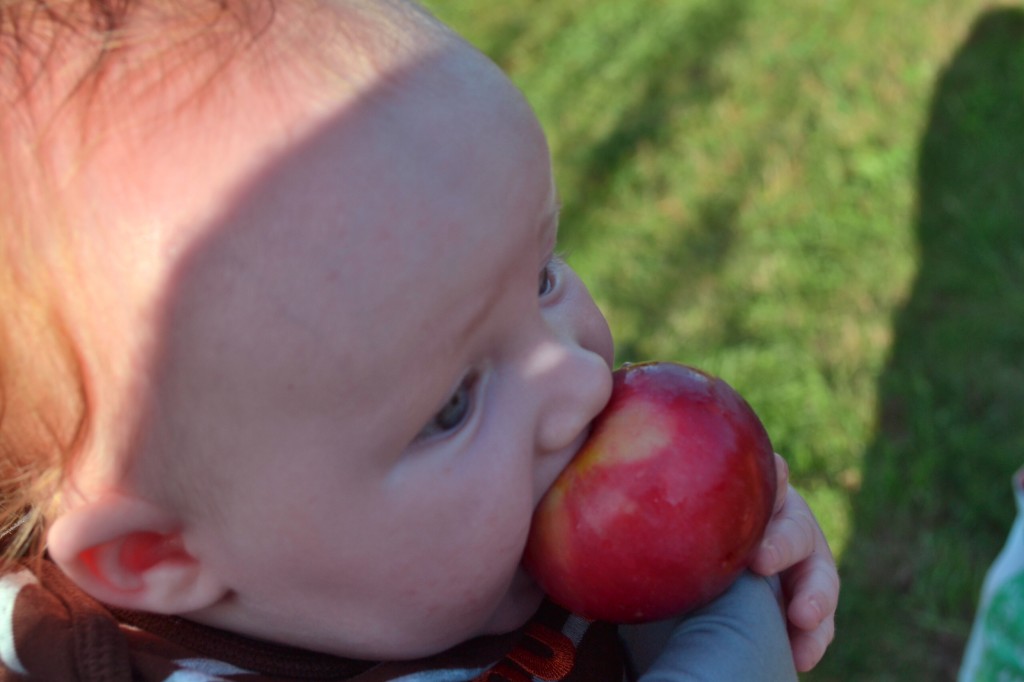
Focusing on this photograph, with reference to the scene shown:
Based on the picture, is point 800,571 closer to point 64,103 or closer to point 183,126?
point 183,126

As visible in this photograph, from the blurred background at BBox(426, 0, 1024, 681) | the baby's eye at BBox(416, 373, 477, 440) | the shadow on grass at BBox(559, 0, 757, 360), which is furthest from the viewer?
the shadow on grass at BBox(559, 0, 757, 360)

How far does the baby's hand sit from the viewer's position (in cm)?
149

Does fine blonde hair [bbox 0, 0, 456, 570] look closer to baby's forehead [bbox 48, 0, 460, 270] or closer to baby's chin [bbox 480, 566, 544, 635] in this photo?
baby's forehead [bbox 48, 0, 460, 270]

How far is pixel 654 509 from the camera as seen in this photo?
52.6 inches

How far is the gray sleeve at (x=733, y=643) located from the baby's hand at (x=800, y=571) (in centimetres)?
4

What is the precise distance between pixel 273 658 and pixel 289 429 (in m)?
0.36

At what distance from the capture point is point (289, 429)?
1252mm

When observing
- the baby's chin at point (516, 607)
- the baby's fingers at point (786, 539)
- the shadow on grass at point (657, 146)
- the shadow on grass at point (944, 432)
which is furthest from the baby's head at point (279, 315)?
the shadow on grass at point (657, 146)

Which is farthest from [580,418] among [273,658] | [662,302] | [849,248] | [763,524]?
[849,248]

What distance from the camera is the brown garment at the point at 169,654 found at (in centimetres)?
141

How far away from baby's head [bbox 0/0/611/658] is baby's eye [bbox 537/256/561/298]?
94 mm

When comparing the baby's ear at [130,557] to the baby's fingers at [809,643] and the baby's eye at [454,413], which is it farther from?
the baby's fingers at [809,643]

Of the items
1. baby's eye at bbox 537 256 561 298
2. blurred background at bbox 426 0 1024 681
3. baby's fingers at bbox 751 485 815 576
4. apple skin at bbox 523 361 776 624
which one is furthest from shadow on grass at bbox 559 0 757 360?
apple skin at bbox 523 361 776 624

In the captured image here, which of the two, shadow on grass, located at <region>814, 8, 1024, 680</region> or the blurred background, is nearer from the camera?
shadow on grass, located at <region>814, 8, 1024, 680</region>
